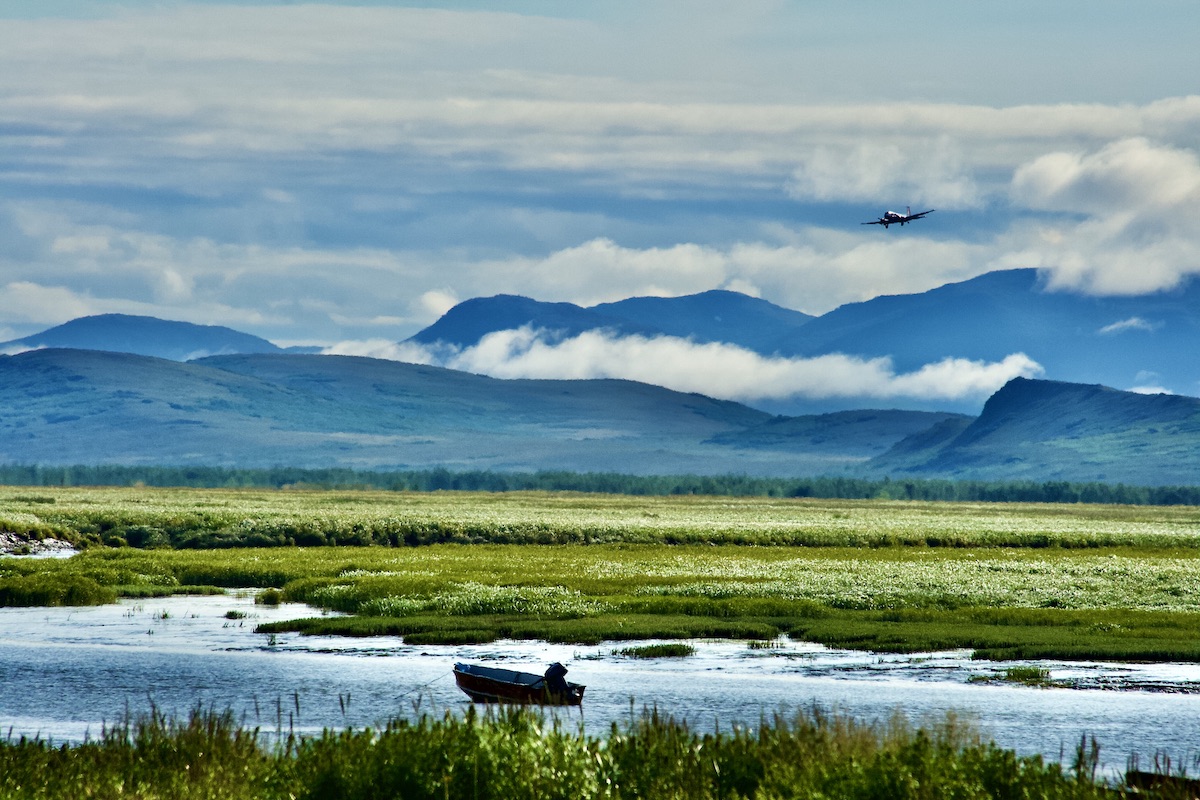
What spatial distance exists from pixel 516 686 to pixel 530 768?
451 inches

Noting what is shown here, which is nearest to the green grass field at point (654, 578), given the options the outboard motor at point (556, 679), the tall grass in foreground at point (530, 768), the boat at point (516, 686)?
the boat at point (516, 686)

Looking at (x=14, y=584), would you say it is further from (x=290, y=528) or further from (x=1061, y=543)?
(x=1061, y=543)

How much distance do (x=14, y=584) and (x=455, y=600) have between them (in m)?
19.2

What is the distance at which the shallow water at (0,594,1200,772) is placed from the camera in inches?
1300

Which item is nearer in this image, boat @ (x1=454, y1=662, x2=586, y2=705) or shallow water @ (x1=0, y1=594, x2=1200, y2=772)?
shallow water @ (x1=0, y1=594, x2=1200, y2=772)

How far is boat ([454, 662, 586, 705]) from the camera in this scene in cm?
3325

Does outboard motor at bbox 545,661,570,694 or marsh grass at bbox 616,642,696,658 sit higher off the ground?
outboard motor at bbox 545,661,570,694

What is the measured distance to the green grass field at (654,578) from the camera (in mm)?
50125

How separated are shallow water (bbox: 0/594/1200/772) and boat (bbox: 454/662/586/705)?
0.61 meters

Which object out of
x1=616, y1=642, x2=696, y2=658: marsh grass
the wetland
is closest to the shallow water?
the wetland

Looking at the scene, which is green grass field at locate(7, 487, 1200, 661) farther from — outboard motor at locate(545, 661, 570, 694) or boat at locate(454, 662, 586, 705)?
outboard motor at locate(545, 661, 570, 694)

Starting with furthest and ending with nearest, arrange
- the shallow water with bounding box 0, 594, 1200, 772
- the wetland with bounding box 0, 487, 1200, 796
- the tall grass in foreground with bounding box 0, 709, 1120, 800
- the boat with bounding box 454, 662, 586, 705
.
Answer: the wetland with bounding box 0, 487, 1200, 796, the boat with bounding box 454, 662, 586, 705, the shallow water with bounding box 0, 594, 1200, 772, the tall grass in foreground with bounding box 0, 709, 1120, 800

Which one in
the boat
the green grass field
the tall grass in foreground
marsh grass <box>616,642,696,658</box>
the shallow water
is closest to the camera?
the tall grass in foreground

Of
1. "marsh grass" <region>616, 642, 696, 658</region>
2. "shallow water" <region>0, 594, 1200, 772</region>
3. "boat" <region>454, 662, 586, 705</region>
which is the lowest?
"shallow water" <region>0, 594, 1200, 772</region>
